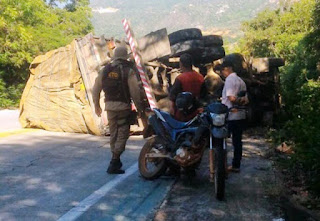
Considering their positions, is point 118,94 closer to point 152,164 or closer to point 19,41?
point 152,164

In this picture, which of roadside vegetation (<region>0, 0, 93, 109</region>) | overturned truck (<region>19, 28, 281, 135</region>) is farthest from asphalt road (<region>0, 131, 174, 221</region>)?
roadside vegetation (<region>0, 0, 93, 109</region>)

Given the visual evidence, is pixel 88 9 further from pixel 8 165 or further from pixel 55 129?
pixel 8 165

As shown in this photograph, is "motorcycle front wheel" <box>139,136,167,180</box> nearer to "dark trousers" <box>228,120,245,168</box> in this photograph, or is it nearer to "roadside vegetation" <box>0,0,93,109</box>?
"dark trousers" <box>228,120,245,168</box>

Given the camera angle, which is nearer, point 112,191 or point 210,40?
point 112,191

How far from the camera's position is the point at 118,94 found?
5.86 metres

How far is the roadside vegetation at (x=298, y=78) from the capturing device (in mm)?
5143

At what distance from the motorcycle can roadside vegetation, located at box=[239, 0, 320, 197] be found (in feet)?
3.61

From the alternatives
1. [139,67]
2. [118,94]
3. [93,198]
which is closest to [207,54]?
[139,67]

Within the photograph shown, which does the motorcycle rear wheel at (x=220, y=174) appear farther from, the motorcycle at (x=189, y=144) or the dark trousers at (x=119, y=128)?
the dark trousers at (x=119, y=128)

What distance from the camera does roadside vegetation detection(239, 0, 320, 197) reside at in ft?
16.9

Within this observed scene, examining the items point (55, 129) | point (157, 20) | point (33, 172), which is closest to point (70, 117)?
point (55, 129)

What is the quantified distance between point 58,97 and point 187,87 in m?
5.00

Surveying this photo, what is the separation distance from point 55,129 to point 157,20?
161384 mm

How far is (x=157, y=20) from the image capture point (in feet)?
547
